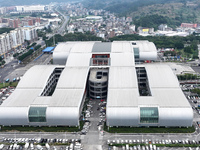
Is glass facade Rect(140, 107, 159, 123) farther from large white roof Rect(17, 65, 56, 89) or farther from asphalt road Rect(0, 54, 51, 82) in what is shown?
asphalt road Rect(0, 54, 51, 82)

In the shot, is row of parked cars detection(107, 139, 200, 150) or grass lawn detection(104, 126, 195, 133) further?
grass lawn detection(104, 126, 195, 133)

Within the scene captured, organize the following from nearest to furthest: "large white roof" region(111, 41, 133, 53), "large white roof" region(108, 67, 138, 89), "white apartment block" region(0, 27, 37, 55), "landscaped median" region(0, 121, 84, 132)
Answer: "landscaped median" region(0, 121, 84, 132) → "large white roof" region(108, 67, 138, 89) → "large white roof" region(111, 41, 133, 53) → "white apartment block" region(0, 27, 37, 55)

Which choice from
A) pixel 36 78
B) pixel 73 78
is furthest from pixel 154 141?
pixel 36 78

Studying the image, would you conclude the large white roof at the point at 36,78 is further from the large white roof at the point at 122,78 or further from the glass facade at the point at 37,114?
the large white roof at the point at 122,78

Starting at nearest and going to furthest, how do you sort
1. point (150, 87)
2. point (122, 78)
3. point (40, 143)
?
point (40, 143) < point (150, 87) < point (122, 78)

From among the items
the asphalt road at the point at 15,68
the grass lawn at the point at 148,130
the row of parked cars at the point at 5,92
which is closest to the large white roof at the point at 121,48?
the grass lawn at the point at 148,130

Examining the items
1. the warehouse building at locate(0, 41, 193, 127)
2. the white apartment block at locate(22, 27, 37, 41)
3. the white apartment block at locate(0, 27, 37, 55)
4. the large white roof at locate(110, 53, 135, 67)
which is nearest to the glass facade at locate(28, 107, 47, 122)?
the warehouse building at locate(0, 41, 193, 127)

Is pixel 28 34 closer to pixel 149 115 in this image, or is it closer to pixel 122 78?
pixel 122 78
